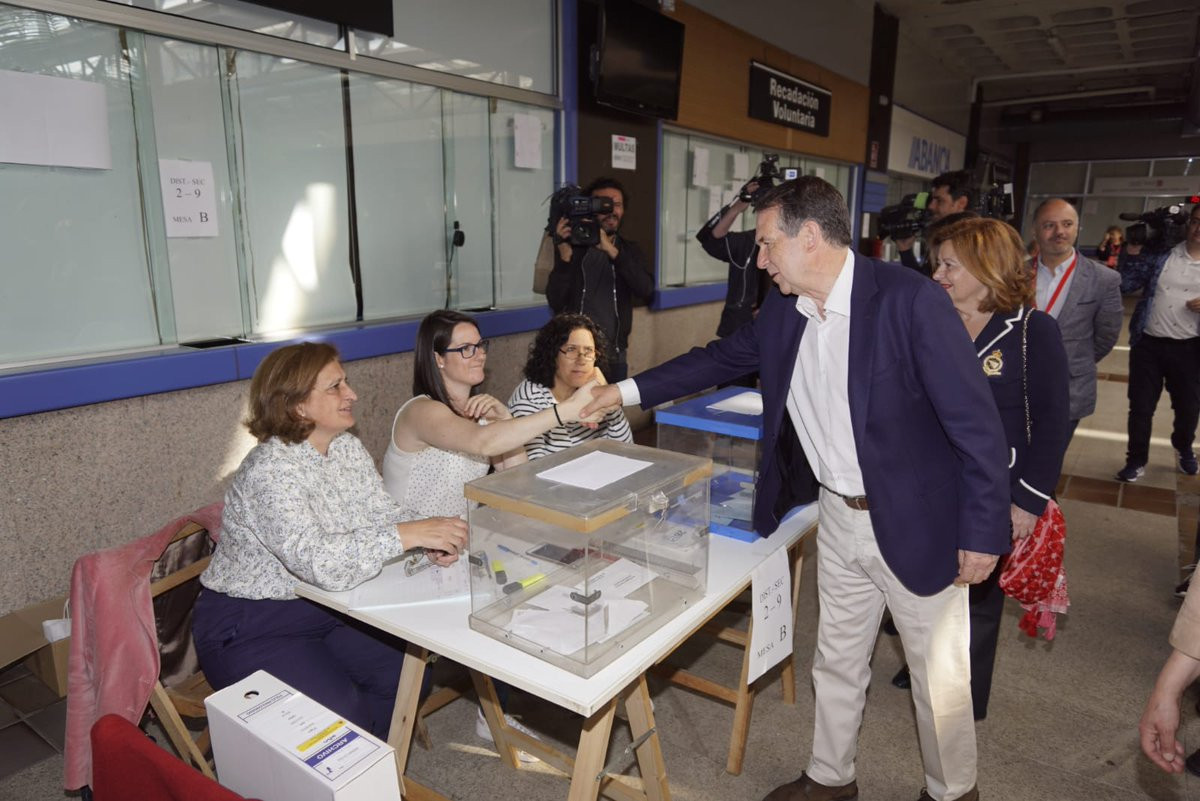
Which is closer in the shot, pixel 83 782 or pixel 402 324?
pixel 83 782

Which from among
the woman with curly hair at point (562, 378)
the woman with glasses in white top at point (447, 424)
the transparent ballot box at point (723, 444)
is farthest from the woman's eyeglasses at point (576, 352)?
the transparent ballot box at point (723, 444)

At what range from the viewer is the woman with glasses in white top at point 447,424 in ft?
7.44

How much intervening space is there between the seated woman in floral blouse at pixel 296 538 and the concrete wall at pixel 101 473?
912 mm

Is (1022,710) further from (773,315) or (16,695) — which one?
(16,695)

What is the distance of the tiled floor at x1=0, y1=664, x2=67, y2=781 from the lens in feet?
7.84

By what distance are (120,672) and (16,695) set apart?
130 cm

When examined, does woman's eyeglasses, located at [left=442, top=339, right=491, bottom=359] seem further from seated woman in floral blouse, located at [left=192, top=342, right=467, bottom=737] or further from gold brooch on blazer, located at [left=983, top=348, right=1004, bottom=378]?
gold brooch on blazer, located at [left=983, top=348, right=1004, bottom=378]

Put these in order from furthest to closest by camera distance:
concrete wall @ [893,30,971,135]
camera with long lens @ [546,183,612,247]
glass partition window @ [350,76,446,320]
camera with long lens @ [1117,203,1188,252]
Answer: concrete wall @ [893,30,971,135], camera with long lens @ [1117,203,1188,252], camera with long lens @ [546,183,612,247], glass partition window @ [350,76,446,320]

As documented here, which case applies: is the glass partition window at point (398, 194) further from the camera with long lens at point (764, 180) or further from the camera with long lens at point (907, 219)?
the camera with long lens at point (907, 219)

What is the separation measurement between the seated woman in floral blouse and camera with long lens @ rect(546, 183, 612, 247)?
1.96m

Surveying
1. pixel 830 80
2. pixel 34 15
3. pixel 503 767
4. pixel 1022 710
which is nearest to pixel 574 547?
pixel 503 767

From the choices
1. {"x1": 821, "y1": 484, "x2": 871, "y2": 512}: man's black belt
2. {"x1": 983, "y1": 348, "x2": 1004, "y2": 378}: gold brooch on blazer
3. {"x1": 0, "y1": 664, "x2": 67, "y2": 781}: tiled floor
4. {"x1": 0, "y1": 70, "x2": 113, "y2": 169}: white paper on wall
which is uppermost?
{"x1": 0, "y1": 70, "x2": 113, "y2": 169}: white paper on wall

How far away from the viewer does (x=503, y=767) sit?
240cm

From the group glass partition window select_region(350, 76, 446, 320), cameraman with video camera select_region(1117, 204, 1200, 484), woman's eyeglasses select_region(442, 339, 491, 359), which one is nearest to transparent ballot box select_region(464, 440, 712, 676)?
woman's eyeglasses select_region(442, 339, 491, 359)
